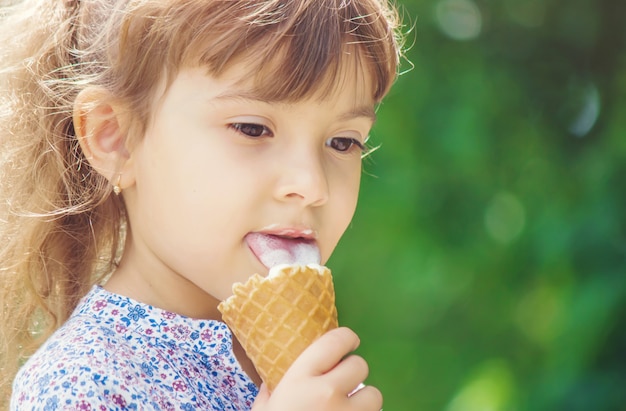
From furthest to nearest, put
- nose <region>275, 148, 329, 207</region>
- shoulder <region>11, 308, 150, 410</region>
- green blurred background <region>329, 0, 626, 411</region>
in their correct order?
green blurred background <region>329, 0, 626, 411</region>, nose <region>275, 148, 329, 207</region>, shoulder <region>11, 308, 150, 410</region>

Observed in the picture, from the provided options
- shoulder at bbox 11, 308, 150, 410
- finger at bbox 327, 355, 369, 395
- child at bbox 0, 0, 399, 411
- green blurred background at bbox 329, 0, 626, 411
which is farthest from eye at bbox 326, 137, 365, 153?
green blurred background at bbox 329, 0, 626, 411

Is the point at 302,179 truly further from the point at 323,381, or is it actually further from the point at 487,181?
the point at 487,181

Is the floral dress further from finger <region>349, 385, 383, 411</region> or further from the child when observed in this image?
finger <region>349, 385, 383, 411</region>

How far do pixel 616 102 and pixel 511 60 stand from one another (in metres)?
0.35

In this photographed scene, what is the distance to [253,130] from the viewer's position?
5.94ft

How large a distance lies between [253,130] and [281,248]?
8.5 inches

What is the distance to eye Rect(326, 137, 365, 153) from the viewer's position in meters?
1.93

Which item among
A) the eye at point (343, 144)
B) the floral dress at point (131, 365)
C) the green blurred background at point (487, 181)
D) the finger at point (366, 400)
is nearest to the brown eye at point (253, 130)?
the eye at point (343, 144)

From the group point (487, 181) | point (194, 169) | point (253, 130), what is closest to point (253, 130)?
point (253, 130)

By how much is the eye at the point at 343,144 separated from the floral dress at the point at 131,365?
1.30 ft

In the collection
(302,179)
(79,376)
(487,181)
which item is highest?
(487,181)

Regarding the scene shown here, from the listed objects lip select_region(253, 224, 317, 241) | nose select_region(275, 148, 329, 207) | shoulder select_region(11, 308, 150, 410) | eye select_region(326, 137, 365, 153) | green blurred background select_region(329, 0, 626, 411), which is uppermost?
green blurred background select_region(329, 0, 626, 411)

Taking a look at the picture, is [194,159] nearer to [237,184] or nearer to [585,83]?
[237,184]

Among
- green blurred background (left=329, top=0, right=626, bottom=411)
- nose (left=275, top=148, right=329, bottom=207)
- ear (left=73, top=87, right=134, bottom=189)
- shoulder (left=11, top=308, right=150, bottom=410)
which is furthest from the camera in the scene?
green blurred background (left=329, top=0, right=626, bottom=411)
